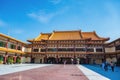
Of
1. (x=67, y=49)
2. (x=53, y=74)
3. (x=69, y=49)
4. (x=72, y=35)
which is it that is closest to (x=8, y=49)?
(x=67, y=49)

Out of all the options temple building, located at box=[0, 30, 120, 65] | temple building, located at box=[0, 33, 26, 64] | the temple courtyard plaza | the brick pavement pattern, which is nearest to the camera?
the brick pavement pattern

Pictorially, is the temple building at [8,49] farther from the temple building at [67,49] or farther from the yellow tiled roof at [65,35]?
the yellow tiled roof at [65,35]

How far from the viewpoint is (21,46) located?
147 ft

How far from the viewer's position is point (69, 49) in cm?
4609

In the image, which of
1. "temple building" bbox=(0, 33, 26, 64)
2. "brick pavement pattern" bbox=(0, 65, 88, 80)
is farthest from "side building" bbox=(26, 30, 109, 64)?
"brick pavement pattern" bbox=(0, 65, 88, 80)

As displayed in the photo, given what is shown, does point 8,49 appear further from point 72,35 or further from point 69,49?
point 72,35

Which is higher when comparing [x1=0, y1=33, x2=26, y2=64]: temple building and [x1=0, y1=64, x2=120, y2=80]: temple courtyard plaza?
[x1=0, y1=33, x2=26, y2=64]: temple building

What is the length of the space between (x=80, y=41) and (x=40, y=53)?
15221 mm

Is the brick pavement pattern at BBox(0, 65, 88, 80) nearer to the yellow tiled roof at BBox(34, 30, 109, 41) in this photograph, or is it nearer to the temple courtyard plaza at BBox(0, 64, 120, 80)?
the temple courtyard plaza at BBox(0, 64, 120, 80)

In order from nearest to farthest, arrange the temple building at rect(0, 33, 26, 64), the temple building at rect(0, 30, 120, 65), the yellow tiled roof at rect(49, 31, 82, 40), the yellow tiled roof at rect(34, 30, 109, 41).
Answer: the temple building at rect(0, 33, 26, 64) < the temple building at rect(0, 30, 120, 65) < the yellow tiled roof at rect(34, 30, 109, 41) < the yellow tiled roof at rect(49, 31, 82, 40)

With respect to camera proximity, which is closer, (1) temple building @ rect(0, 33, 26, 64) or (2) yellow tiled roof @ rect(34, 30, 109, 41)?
(1) temple building @ rect(0, 33, 26, 64)

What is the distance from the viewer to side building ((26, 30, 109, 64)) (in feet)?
146

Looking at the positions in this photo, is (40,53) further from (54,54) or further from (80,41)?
(80,41)

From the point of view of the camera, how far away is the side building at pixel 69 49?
→ 4462 centimetres
